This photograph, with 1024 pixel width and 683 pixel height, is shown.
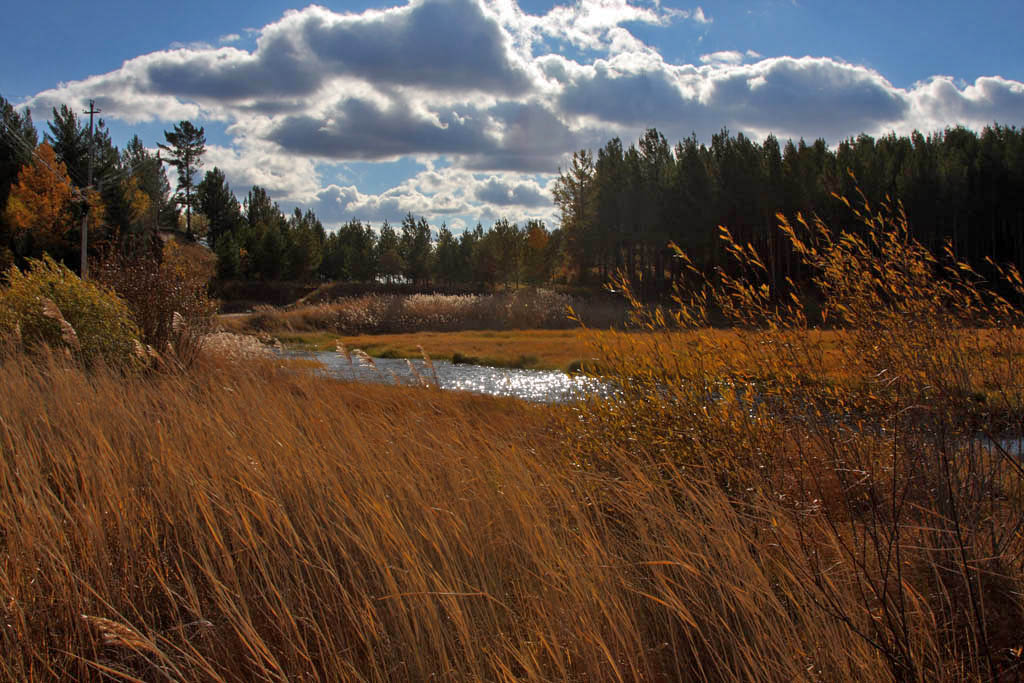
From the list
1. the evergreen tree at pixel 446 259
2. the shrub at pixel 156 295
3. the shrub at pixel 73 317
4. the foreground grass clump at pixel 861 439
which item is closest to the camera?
the foreground grass clump at pixel 861 439

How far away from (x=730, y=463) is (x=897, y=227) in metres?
2.22

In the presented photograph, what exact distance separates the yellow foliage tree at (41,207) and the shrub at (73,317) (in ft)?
108

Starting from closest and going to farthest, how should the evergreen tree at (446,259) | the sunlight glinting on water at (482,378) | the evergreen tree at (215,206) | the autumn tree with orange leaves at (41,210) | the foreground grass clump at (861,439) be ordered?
the foreground grass clump at (861,439)
the sunlight glinting on water at (482,378)
the autumn tree with orange leaves at (41,210)
the evergreen tree at (446,259)
the evergreen tree at (215,206)

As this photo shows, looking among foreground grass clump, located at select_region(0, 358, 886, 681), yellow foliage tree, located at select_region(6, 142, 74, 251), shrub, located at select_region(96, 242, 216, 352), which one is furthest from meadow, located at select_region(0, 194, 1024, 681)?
yellow foliage tree, located at select_region(6, 142, 74, 251)

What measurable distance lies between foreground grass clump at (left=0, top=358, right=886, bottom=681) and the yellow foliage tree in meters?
40.3

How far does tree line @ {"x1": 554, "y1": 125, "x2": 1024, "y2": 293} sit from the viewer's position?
3862 centimetres

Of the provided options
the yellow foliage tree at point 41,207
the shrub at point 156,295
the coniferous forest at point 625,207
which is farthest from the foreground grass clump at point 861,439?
the yellow foliage tree at point 41,207

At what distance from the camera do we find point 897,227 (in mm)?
4617

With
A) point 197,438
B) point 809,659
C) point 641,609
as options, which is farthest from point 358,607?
point 197,438

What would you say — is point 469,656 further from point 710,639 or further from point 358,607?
point 710,639

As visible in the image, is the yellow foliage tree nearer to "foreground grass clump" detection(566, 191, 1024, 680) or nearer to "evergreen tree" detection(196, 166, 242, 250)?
"evergreen tree" detection(196, 166, 242, 250)

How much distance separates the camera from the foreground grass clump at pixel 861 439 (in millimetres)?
2547

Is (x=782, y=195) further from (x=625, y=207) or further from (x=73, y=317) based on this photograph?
(x=73, y=317)

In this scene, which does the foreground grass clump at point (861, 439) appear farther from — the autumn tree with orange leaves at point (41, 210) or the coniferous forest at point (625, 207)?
the autumn tree with orange leaves at point (41, 210)
